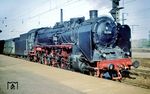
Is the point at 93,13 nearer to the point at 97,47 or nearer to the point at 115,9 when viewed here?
the point at 97,47

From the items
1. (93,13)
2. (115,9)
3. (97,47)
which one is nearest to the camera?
(97,47)

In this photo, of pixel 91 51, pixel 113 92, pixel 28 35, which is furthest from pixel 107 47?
pixel 28 35

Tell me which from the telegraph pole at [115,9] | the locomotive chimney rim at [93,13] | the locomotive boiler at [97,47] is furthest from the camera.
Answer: the telegraph pole at [115,9]

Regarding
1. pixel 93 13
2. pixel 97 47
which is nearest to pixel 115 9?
pixel 93 13

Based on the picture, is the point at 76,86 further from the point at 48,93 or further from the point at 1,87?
the point at 1,87

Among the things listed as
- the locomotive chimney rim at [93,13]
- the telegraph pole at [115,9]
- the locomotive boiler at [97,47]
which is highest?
the telegraph pole at [115,9]

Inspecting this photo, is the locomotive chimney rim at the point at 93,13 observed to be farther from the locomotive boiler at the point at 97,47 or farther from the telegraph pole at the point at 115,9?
the telegraph pole at the point at 115,9

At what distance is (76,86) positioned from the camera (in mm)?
12008

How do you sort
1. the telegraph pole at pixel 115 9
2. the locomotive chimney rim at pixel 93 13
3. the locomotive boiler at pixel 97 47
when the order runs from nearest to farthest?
the locomotive boiler at pixel 97 47 < the locomotive chimney rim at pixel 93 13 < the telegraph pole at pixel 115 9

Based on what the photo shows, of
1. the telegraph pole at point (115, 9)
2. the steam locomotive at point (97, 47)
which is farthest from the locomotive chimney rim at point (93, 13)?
the telegraph pole at point (115, 9)

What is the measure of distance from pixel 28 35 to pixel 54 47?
1055 centimetres

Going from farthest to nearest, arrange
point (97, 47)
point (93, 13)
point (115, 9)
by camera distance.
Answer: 1. point (115, 9)
2. point (93, 13)
3. point (97, 47)

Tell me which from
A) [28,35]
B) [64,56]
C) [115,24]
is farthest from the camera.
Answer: [28,35]

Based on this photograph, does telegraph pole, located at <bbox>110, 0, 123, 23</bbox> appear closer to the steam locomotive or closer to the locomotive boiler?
the steam locomotive
